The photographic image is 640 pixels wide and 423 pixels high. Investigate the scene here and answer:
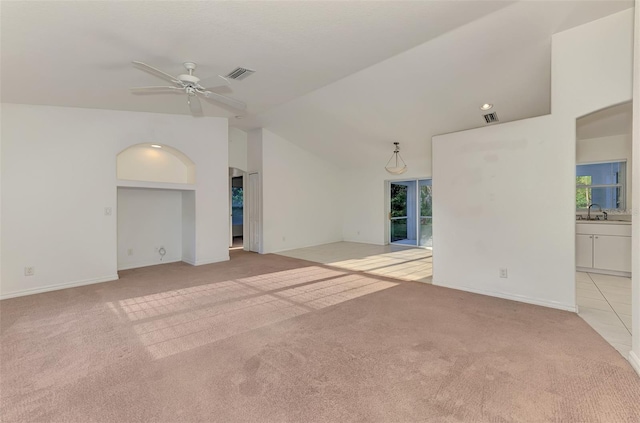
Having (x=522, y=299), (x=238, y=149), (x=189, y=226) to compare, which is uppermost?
(x=238, y=149)

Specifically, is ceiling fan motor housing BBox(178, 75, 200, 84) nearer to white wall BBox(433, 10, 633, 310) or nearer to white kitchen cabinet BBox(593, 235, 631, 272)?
white wall BBox(433, 10, 633, 310)

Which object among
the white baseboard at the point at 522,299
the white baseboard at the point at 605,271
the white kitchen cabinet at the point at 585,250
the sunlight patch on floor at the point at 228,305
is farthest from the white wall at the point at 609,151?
the sunlight patch on floor at the point at 228,305

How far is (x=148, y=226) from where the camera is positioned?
6148 mm

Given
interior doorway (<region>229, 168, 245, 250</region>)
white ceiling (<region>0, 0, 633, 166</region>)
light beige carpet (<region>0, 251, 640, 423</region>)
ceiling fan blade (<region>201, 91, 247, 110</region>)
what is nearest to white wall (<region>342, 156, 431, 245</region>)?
white ceiling (<region>0, 0, 633, 166</region>)

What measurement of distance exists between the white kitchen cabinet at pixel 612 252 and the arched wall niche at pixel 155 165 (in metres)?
7.61

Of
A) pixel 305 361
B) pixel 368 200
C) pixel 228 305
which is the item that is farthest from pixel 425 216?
pixel 305 361

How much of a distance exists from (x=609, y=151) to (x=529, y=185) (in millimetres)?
3111

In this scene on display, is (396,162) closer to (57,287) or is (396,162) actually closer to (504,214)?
(504,214)

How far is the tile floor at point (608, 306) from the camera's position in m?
2.77

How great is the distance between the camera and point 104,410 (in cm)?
183

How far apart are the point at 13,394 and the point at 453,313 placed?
13.0 ft

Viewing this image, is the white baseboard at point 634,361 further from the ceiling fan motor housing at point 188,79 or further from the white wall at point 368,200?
the white wall at point 368,200

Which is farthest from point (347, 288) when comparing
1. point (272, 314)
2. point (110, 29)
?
point (110, 29)

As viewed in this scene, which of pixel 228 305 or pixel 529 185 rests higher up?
pixel 529 185
